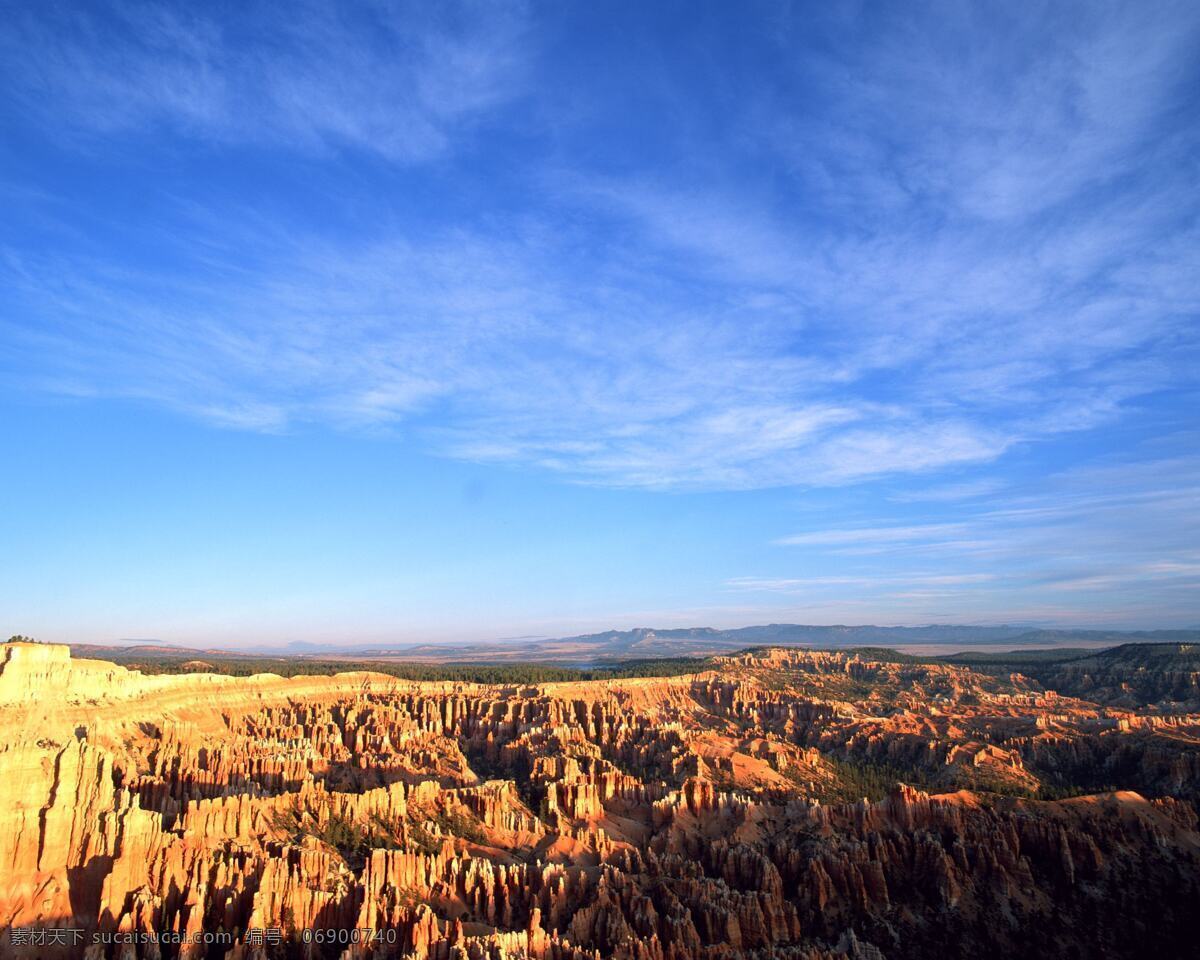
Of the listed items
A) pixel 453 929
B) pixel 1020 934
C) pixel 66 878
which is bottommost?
pixel 1020 934

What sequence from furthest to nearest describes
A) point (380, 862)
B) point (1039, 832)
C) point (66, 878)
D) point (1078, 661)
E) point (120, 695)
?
point (1078, 661) → point (120, 695) → point (1039, 832) → point (380, 862) → point (66, 878)

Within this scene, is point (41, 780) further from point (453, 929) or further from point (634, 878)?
point (634, 878)

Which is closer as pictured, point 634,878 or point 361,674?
point 634,878

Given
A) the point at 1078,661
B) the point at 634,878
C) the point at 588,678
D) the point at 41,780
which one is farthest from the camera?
the point at 1078,661

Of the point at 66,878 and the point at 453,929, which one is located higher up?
the point at 66,878

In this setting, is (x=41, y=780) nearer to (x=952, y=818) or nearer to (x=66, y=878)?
(x=66, y=878)

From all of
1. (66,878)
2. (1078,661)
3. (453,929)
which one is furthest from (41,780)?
(1078,661)
